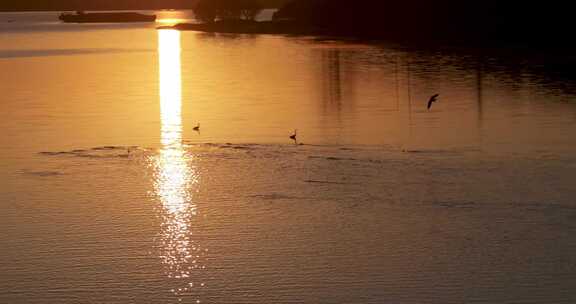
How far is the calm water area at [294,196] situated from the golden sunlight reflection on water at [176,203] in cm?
3

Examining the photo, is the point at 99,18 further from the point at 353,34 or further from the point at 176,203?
the point at 176,203

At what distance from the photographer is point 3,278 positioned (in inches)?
396

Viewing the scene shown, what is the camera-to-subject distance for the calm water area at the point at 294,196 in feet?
32.2

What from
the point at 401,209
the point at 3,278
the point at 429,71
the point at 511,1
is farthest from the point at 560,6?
the point at 3,278

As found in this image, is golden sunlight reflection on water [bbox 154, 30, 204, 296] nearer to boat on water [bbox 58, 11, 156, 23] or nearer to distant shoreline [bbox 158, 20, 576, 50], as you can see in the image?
distant shoreline [bbox 158, 20, 576, 50]

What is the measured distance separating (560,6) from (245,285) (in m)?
54.3

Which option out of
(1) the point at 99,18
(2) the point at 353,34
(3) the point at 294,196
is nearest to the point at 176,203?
(3) the point at 294,196

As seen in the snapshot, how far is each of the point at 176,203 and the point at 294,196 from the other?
153cm

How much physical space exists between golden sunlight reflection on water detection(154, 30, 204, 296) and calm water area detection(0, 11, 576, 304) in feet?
0.10

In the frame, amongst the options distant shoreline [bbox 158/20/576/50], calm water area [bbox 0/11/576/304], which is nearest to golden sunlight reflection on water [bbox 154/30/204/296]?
calm water area [bbox 0/11/576/304]

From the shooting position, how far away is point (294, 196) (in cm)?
1350

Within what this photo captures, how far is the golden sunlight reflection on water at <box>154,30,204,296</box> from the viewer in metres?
10.3

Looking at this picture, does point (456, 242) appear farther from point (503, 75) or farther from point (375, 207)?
point (503, 75)

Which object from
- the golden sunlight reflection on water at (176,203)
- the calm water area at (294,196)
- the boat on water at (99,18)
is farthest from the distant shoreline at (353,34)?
the boat on water at (99,18)
